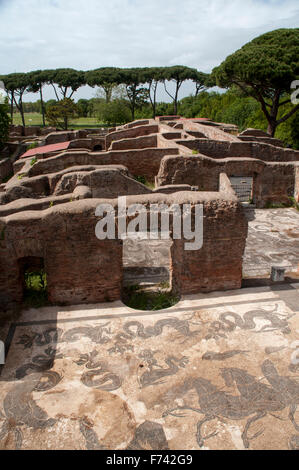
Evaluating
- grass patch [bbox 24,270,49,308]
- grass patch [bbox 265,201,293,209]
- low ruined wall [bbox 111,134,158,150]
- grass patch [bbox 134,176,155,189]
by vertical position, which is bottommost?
grass patch [bbox 24,270,49,308]

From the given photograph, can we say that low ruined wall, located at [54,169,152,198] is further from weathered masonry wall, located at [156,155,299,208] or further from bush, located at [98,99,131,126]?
bush, located at [98,99,131,126]

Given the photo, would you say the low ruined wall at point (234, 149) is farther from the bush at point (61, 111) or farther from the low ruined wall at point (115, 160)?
the bush at point (61, 111)

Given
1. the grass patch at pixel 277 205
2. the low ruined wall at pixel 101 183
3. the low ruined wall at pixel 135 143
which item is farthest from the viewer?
the low ruined wall at pixel 135 143

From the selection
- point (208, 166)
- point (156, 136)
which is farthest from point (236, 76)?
point (208, 166)

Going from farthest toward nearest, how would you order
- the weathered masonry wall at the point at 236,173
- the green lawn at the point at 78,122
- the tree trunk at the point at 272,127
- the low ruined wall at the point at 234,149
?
the green lawn at the point at 78,122, the tree trunk at the point at 272,127, the low ruined wall at the point at 234,149, the weathered masonry wall at the point at 236,173

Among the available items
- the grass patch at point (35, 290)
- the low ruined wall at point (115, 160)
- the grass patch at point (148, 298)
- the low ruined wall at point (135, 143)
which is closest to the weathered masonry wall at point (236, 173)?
the low ruined wall at point (115, 160)

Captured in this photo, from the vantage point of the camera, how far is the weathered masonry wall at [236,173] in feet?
39.2

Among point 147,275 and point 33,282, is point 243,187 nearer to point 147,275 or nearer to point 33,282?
point 147,275

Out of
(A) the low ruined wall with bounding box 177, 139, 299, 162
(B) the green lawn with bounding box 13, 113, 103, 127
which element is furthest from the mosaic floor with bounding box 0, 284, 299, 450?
(B) the green lawn with bounding box 13, 113, 103, 127

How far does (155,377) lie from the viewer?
479cm

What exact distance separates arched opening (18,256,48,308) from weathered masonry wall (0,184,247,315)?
184 millimetres

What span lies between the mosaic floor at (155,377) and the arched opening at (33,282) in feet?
0.98

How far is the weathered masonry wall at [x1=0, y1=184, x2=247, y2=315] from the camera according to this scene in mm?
5980

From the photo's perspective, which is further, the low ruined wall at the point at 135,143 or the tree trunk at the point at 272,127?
the tree trunk at the point at 272,127
